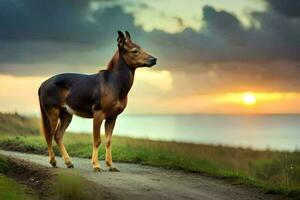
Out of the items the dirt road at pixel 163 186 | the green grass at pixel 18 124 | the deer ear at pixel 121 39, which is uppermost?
the deer ear at pixel 121 39

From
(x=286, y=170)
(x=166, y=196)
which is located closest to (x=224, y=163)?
(x=286, y=170)

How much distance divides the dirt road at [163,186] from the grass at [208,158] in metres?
0.65

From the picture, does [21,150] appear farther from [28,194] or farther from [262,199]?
[262,199]

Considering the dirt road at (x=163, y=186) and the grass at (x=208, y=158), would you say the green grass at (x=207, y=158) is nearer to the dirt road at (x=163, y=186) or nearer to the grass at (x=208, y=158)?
the grass at (x=208, y=158)

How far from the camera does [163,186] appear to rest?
14.6 m

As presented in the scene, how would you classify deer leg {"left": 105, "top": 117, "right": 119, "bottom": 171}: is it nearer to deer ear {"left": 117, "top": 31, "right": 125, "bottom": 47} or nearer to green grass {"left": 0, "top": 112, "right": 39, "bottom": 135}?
deer ear {"left": 117, "top": 31, "right": 125, "bottom": 47}

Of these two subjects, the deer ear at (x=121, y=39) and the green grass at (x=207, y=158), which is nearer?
the deer ear at (x=121, y=39)

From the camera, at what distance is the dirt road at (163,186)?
13.5 m

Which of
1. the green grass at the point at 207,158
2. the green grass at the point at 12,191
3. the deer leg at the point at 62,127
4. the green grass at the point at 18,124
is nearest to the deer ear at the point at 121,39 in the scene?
the deer leg at the point at 62,127

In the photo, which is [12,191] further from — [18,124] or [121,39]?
[18,124]

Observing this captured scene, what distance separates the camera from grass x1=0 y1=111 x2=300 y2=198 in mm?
17078

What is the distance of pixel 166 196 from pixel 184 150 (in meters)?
8.74

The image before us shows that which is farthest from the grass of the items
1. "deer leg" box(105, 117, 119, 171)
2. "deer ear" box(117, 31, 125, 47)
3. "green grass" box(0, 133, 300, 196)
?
"deer ear" box(117, 31, 125, 47)

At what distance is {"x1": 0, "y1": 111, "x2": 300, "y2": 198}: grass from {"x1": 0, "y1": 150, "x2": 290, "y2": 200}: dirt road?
648 mm
